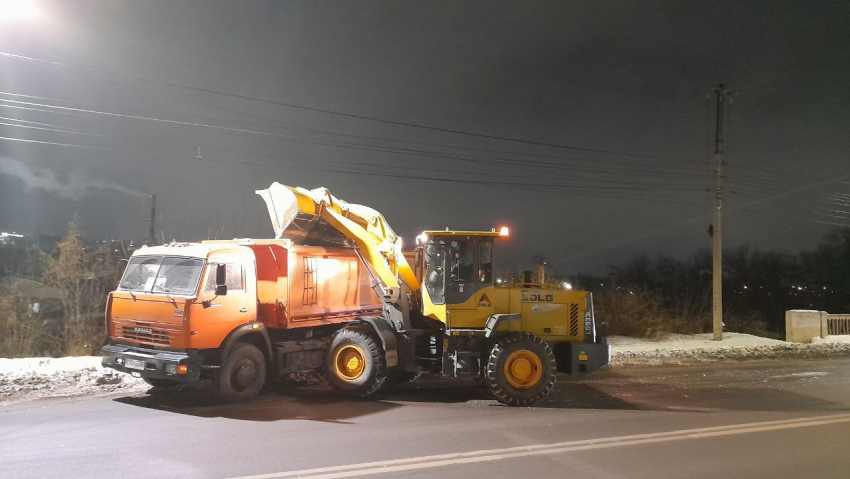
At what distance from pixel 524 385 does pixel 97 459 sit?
6.47m

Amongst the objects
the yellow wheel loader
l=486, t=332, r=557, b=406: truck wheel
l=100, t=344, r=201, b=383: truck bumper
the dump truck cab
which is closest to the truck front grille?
the dump truck cab

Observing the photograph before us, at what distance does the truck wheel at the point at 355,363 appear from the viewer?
33.6 feet

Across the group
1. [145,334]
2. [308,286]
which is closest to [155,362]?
[145,334]

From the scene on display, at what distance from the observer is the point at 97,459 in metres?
6.17

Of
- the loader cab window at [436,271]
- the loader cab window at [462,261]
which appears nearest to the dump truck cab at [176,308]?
the loader cab window at [436,271]

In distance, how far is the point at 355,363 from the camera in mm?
10508

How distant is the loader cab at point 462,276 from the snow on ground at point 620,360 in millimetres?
5643

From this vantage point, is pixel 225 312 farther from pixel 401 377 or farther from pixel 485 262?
pixel 485 262

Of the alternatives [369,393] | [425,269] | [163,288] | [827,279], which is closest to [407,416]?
[369,393]

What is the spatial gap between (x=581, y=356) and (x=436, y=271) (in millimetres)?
3014

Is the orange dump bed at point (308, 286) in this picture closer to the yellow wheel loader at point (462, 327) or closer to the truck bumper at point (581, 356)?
the yellow wheel loader at point (462, 327)

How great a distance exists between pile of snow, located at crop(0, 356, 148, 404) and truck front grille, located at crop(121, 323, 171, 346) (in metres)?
1.49

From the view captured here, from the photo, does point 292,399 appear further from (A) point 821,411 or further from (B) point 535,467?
(A) point 821,411

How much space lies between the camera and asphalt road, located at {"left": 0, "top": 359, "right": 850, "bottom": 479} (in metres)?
6.05
